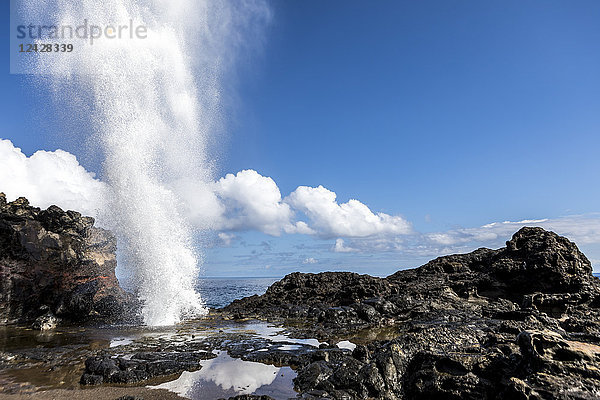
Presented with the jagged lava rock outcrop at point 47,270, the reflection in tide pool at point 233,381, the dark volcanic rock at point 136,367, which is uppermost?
the jagged lava rock outcrop at point 47,270

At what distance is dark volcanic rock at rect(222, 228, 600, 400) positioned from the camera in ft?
19.7

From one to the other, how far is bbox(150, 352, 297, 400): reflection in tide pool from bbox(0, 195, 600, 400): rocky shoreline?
0.43 m

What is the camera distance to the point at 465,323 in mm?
13672

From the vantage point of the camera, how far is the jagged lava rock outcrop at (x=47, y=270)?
22.6 meters

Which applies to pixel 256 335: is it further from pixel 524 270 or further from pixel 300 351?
pixel 524 270

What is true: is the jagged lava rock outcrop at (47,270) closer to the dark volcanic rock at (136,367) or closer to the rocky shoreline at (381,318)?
the rocky shoreline at (381,318)

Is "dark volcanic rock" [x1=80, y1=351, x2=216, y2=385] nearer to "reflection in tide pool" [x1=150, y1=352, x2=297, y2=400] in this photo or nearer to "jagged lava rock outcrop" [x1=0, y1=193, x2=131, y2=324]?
"reflection in tide pool" [x1=150, y1=352, x2=297, y2=400]

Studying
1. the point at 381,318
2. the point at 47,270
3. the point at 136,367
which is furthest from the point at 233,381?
the point at 47,270

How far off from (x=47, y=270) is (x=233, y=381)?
21657 millimetres

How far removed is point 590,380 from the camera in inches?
210

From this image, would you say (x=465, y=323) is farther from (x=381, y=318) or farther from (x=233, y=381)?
(x=233, y=381)

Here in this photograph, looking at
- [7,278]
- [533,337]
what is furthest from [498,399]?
[7,278]

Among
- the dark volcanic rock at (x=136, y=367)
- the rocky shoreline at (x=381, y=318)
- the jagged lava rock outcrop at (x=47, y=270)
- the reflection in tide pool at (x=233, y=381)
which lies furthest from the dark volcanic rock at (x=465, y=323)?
the jagged lava rock outcrop at (x=47, y=270)

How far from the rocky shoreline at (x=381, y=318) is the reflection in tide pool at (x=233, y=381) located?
1.42ft
